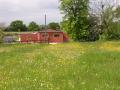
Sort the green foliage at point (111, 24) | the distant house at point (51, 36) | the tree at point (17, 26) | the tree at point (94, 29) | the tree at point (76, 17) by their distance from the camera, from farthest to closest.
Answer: the tree at point (17, 26)
the distant house at point (51, 36)
the tree at point (94, 29)
the tree at point (76, 17)
the green foliage at point (111, 24)

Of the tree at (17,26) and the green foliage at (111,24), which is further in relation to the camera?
the tree at (17,26)

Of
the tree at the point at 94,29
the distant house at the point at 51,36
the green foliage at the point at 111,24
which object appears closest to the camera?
the green foliage at the point at 111,24

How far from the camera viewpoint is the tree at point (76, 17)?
8781cm

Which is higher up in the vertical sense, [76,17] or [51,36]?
[76,17]

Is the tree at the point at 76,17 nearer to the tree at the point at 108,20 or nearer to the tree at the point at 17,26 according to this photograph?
the tree at the point at 108,20

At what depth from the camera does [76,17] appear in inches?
3501

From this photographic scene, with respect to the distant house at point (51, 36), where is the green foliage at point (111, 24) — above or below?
above

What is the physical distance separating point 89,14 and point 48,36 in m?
12.6

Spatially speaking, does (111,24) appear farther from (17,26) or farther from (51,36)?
(17,26)

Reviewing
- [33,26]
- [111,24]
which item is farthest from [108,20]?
[33,26]

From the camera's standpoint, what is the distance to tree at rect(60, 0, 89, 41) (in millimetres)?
87812

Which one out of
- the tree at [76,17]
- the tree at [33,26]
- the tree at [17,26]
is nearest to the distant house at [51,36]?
the tree at [76,17]

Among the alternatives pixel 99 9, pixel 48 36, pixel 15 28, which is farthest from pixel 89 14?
pixel 15 28

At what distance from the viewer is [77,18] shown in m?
88.3
